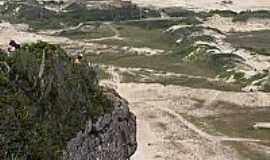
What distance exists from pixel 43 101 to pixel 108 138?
334cm

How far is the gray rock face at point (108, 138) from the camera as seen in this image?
21.1 meters

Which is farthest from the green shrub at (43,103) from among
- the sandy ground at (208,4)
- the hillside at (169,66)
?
the sandy ground at (208,4)

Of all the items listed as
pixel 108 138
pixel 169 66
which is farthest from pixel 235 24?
pixel 108 138

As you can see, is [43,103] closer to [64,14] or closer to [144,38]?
[144,38]

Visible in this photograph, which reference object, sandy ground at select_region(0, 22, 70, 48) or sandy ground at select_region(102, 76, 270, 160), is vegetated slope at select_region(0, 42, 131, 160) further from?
sandy ground at select_region(0, 22, 70, 48)

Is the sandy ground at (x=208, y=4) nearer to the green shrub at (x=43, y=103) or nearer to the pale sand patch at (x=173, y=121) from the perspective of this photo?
the pale sand patch at (x=173, y=121)

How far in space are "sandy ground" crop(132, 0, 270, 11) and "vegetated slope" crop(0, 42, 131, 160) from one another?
78755mm

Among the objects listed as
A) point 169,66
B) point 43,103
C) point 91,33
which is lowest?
point 91,33

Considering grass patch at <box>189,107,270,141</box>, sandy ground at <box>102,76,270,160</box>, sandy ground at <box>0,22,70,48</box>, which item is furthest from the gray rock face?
sandy ground at <box>0,22,70,48</box>

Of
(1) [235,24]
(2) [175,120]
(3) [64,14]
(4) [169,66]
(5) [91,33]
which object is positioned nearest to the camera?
(2) [175,120]

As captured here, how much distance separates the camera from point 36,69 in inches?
880

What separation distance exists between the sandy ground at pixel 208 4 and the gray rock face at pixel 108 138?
77128mm

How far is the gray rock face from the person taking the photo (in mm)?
21141

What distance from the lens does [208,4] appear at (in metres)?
107
